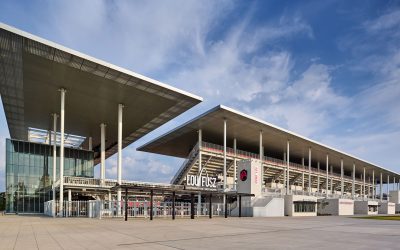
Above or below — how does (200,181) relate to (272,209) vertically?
above

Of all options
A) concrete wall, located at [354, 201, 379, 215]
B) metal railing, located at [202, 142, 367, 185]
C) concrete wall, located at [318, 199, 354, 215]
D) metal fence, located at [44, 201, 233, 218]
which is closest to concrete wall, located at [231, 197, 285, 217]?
metal fence, located at [44, 201, 233, 218]

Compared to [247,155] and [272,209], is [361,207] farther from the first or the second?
[272,209]

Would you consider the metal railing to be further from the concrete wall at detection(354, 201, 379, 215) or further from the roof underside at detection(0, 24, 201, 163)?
the concrete wall at detection(354, 201, 379, 215)

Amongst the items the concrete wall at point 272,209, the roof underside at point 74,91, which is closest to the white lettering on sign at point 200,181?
the roof underside at point 74,91

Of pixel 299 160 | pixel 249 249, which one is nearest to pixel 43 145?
pixel 249 249

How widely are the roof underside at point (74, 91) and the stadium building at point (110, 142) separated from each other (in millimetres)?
109

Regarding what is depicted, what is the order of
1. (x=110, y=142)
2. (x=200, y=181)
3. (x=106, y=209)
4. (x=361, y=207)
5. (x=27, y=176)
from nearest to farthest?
1. (x=106, y=209)
2. (x=27, y=176)
3. (x=200, y=181)
4. (x=110, y=142)
5. (x=361, y=207)

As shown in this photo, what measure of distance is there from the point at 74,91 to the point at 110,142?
28392mm

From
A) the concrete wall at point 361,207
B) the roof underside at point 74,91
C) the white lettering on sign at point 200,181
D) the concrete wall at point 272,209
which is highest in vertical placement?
the roof underside at point 74,91

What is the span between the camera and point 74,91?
40188 millimetres

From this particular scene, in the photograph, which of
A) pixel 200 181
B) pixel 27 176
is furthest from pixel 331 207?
pixel 27 176

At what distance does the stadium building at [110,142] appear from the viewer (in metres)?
33.5

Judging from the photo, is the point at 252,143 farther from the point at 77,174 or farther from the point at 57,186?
the point at 57,186

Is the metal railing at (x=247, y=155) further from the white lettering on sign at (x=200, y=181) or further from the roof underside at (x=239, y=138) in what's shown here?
the white lettering on sign at (x=200, y=181)
